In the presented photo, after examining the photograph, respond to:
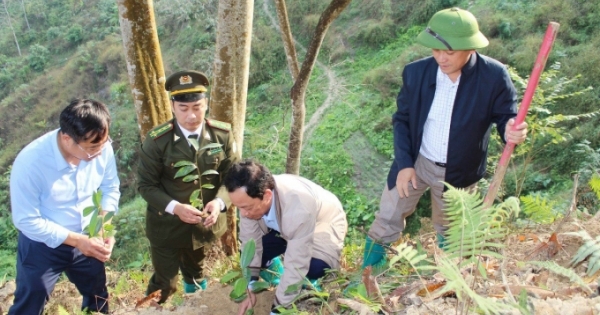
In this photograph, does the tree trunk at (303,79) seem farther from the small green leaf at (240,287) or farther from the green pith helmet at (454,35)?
the small green leaf at (240,287)

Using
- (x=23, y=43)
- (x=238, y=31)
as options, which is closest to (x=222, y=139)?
(x=238, y=31)

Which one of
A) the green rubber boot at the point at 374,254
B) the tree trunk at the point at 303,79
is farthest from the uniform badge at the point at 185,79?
the tree trunk at the point at 303,79

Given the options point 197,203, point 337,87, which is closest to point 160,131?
point 197,203

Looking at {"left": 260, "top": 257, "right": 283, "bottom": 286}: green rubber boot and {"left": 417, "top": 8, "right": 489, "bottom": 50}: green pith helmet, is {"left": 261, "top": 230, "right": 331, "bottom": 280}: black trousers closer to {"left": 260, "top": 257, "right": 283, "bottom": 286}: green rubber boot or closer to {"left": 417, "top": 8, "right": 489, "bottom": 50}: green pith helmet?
{"left": 260, "top": 257, "right": 283, "bottom": 286}: green rubber boot

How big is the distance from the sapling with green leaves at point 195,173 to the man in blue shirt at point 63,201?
456mm

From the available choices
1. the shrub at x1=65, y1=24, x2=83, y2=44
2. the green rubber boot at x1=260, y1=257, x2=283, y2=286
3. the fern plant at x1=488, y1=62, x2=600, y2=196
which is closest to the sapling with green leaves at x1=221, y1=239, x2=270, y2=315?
the green rubber boot at x1=260, y1=257, x2=283, y2=286

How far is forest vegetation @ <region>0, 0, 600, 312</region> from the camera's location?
7.36m

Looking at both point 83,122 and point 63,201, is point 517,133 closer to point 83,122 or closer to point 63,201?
point 83,122

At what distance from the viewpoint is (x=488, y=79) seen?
2547mm

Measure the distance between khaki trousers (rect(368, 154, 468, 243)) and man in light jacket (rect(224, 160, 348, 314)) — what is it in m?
0.27

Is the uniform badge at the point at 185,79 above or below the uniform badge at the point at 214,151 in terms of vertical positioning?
above

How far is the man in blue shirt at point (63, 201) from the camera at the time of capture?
2.53m

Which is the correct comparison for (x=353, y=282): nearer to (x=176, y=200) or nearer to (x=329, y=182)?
(x=176, y=200)

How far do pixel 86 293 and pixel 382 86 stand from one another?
11.8 metres
